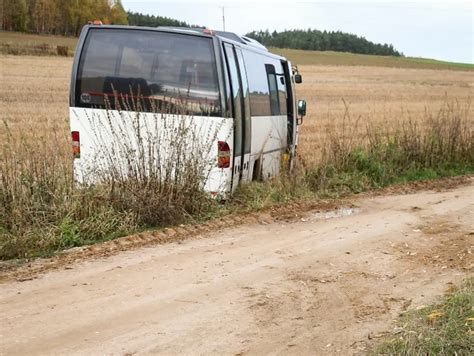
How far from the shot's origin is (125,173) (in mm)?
7738

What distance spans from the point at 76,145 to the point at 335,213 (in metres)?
3.68

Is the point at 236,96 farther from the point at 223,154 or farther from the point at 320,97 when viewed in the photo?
the point at 320,97

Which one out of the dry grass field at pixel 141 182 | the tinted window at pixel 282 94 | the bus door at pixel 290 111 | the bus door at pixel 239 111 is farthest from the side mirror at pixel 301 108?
the bus door at pixel 239 111

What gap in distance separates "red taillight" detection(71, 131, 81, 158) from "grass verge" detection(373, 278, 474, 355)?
5144 millimetres

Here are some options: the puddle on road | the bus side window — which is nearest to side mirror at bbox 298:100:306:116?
the bus side window

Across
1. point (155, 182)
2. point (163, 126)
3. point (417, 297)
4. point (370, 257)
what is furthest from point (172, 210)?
point (417, 297)

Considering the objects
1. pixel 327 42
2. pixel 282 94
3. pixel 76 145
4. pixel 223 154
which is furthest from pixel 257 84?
pixel 327 42

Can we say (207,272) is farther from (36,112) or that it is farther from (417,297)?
(36,112)

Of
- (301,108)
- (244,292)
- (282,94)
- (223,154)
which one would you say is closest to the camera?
(244,292)

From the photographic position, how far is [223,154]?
828cm

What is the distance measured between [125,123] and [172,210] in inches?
51.3

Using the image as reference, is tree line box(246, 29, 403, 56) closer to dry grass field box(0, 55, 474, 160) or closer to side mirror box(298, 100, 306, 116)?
dry grass field box(0, 55, 474, 160)

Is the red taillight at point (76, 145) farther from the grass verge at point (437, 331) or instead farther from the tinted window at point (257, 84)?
the grass verge at point (437, 331)

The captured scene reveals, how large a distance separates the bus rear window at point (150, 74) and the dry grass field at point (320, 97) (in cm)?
93
